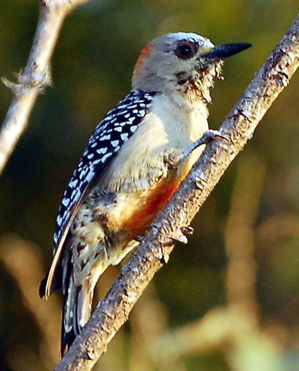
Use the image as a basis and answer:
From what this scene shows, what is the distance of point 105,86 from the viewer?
6.32 metres

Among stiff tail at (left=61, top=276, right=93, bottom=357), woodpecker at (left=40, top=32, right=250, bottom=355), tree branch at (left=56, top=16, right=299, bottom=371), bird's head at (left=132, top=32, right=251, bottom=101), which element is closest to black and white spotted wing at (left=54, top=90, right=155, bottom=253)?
woodpecker at (left=40, top=32, right=250, bottom=355)

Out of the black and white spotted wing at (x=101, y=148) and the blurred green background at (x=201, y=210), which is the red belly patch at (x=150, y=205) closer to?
the black and white spotted wing at (x=101, y=148)

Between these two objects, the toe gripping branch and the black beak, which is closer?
the toe gripping branch

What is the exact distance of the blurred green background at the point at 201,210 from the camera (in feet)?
18.7

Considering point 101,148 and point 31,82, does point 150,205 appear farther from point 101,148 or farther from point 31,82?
point 31,82

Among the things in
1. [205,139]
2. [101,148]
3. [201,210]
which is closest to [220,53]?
[101,148]

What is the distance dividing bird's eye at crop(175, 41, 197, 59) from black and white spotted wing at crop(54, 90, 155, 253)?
25cm

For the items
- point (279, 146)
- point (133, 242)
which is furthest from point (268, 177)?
point (133, 242)

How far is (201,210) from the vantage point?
618cm

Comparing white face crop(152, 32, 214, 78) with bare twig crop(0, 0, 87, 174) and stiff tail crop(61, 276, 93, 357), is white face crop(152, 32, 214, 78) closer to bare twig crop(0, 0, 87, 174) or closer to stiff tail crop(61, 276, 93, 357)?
stiff tail crop(61, 276, 93, 357)

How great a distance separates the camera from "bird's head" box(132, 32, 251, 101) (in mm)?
4469

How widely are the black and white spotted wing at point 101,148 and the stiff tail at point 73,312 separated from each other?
234 mm

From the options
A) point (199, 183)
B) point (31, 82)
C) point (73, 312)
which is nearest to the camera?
point (31, 82)

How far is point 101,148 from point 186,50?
0.68 metres
